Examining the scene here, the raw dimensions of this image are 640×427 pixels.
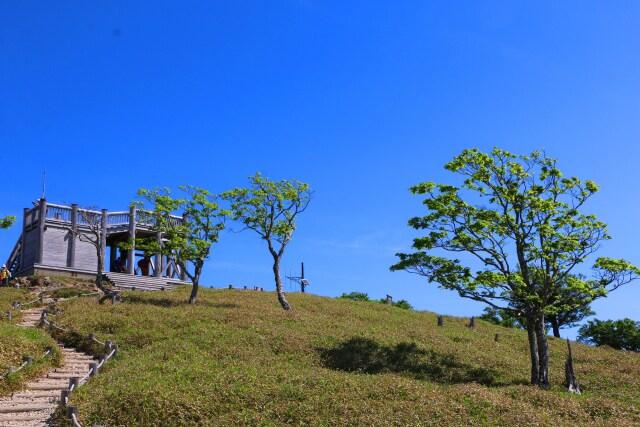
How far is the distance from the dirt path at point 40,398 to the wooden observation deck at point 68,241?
77.5 ft

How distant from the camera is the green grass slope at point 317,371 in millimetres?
19672

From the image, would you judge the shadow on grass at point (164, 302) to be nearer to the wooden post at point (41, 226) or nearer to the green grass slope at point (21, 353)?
the green grass slope at point (21, 353)

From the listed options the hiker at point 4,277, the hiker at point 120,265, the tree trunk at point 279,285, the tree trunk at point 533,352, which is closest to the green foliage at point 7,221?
the hiker at point 4,277

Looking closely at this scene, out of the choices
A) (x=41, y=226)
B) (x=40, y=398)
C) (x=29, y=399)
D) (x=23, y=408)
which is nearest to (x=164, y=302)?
(x=41, y=226)

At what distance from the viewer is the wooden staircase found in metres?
A: 51.3

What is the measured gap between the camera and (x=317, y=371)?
25359mm

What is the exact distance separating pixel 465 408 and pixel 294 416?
5.38m

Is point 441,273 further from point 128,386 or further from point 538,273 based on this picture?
point 128,386

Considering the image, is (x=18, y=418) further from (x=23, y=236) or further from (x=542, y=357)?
(x=23, y=236)

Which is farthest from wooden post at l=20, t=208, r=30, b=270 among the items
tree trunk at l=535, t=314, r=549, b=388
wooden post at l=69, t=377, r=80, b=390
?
tree trunk at l=535, t=314, r=549, b=388

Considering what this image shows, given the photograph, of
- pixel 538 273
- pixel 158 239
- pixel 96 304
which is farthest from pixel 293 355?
pixel 158 239

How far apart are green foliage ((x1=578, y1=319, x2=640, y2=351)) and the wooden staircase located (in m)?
36.2

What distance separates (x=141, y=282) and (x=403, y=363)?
1179 inches

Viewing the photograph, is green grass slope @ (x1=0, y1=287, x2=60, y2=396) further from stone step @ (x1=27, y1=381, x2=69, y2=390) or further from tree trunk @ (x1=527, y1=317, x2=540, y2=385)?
tree trunk @ (x1=527, y1=317, x2=540, y2=385)
